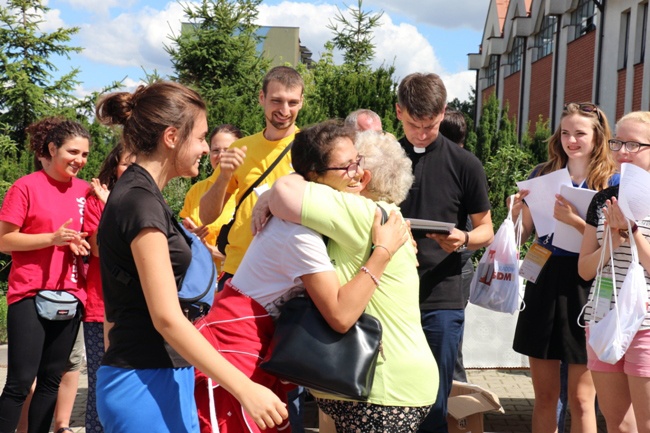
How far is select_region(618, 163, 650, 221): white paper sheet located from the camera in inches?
149

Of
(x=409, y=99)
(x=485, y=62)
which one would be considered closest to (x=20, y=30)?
(x=409, y=99)

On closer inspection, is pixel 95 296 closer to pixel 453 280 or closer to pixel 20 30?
pixel 453 280

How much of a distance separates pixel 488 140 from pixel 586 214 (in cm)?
960

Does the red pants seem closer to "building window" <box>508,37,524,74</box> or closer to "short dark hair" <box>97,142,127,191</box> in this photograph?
"short dark hair" <box>97,142,127,191</box>

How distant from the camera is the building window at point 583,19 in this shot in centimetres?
2527

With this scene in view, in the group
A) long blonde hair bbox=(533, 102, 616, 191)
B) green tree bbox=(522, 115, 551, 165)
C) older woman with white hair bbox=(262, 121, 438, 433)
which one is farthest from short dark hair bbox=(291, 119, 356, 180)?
green tree bbox=(522, 115, 551, 165)

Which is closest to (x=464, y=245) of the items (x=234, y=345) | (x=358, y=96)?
(x=234, y=345)

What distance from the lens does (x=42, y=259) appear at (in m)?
5.20

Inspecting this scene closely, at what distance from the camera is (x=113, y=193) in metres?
2.52

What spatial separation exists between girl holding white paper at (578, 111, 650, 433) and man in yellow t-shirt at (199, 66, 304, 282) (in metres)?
1.82

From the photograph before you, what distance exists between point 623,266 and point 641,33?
61.4 ft

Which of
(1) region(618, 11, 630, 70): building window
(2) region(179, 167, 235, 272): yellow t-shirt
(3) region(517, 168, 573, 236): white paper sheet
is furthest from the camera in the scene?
(1) region(618, 11, 630, 70): building window

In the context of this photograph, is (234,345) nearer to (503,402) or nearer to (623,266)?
(623,266)

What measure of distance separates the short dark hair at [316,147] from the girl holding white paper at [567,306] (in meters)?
2.04
